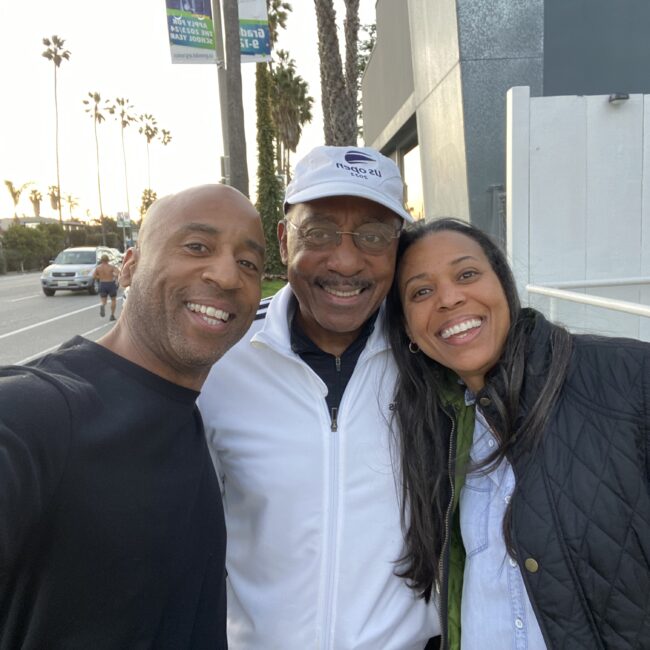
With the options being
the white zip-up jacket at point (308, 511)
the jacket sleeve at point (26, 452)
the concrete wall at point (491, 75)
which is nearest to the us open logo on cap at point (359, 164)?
the white zip-up jacket at point (308, 511)

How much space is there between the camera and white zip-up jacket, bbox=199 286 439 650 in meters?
1.95

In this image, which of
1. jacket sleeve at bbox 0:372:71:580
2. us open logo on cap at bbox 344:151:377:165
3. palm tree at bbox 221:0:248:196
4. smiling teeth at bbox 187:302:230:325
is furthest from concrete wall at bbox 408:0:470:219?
jacket sleeve at bbox 0:372:71:580

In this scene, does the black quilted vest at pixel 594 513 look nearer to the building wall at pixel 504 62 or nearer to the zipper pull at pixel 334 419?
the zipper pull at pixel 334 419

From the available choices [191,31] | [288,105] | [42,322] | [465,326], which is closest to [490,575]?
[465,326]

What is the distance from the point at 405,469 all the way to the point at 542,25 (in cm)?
567

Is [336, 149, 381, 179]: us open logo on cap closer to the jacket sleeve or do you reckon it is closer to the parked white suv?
the jacket sleeve

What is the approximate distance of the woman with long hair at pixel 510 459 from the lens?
5.10 ft

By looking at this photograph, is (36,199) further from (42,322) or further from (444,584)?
(444,584)

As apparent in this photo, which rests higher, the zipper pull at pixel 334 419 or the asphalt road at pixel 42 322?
the zipper pull at pixel 334 419

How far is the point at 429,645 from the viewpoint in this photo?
2.21m

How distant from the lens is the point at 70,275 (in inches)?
911

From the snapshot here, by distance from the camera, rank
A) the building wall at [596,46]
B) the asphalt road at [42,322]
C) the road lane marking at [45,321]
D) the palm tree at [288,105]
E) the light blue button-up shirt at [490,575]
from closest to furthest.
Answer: the light blue button-up shirt at [490,575], the building wall at [596,46], the asphalt road at [42,322], the road lane marking at [45,321], the palm tree at [288,105]

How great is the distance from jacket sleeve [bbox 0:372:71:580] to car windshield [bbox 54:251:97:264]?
998 inches

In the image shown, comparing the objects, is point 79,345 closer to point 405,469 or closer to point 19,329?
point 405,469
